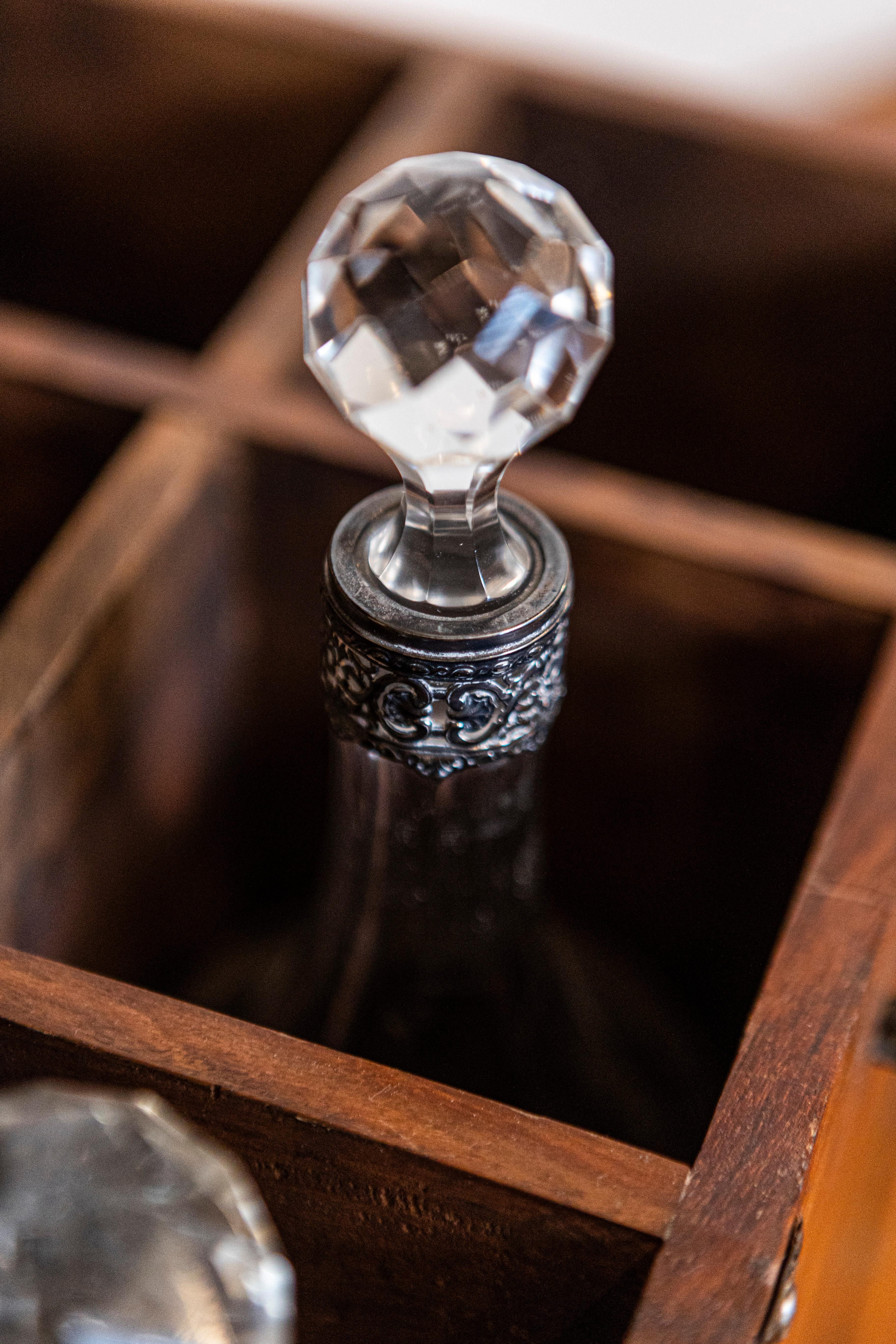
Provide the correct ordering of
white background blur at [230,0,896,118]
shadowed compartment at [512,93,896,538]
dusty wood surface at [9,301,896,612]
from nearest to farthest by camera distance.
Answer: dusty wood surface at [9,301,896,612], shadowed compartment at [512,93,896,538], white background blur at [230,0,896,118]

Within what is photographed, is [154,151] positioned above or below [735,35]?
below

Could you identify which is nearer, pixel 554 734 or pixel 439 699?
pixel 439 699

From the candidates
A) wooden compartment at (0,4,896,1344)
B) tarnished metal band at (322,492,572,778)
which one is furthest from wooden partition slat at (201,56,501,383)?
tarnished metal band at (322,492,572,778)

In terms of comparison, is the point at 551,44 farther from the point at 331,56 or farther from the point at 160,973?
the point at 160,973

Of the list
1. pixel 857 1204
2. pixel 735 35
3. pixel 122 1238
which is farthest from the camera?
pixel 735 35

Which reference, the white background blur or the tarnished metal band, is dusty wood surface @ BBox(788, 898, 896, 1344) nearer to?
the tarnished metal band

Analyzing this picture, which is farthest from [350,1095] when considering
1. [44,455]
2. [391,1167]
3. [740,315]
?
[740,315]

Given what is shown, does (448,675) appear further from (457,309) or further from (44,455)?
(44,455)
